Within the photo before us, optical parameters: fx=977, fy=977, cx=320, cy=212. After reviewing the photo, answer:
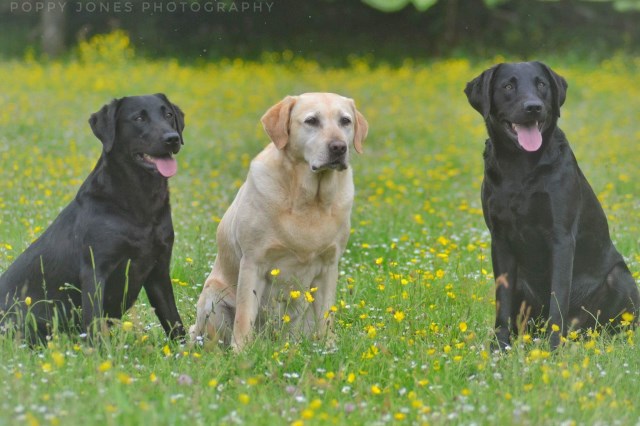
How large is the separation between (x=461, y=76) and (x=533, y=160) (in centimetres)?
1313

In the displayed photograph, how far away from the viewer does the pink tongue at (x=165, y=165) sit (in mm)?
4980

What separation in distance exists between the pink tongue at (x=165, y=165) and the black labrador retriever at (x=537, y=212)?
1603 millimetres

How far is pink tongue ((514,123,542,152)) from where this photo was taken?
486 cm

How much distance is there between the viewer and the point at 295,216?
5.12 m

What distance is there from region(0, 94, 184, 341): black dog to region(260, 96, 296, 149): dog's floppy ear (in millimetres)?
478

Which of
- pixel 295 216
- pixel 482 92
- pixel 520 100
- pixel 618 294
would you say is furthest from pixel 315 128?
pixel 618 294

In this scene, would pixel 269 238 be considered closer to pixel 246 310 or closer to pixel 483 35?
pixel 246 310

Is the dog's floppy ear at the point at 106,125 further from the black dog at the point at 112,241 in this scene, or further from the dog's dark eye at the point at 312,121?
the dog's dark eye at the point at 312,121

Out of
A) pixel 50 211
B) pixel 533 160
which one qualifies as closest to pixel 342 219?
pixel 533 160

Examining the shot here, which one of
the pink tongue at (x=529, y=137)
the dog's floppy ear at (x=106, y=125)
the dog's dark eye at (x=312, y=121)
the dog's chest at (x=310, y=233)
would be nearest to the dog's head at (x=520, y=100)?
the pink tongue at (x=529, y=137)

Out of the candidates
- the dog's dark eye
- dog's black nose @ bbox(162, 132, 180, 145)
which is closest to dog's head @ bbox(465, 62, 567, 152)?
the dog's dark eye

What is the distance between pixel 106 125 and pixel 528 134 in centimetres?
214

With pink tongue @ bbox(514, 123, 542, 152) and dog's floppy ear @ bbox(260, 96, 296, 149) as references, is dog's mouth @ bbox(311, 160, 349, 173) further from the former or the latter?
pink tongue @ bbox(514, 123, 542, 152)

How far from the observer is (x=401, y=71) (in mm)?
19141
